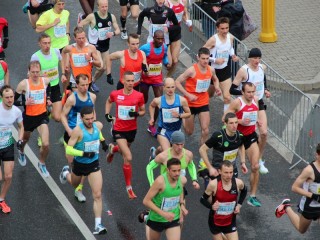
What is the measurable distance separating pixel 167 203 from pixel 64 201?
9.32ft

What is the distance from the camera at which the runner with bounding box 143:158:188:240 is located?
1438cm

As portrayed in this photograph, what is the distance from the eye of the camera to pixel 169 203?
1448cm

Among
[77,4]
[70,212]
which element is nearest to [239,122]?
[70,212]

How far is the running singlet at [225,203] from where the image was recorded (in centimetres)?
1457

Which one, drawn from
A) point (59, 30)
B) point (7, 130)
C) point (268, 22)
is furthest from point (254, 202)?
point (268, 22)

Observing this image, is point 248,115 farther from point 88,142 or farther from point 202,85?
point 88,142

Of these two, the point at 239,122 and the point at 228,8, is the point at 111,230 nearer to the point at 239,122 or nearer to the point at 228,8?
the point at 239,122

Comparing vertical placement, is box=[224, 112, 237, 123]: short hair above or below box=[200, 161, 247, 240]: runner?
above

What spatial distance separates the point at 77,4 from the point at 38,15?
2.78m

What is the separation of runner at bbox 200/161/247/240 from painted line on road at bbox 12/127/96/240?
2.06 meters

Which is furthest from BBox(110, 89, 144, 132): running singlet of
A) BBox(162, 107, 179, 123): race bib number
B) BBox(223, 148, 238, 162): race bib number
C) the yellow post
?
the yellow post

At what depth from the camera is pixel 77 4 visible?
24297 millimetres

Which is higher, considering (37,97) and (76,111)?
(37,97)

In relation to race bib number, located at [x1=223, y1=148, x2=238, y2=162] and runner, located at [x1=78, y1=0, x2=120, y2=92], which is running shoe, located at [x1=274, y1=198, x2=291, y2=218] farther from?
runner, located at [x1=78, y1=0, x2=120, y2=92]
